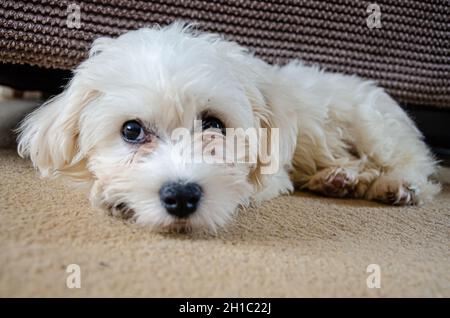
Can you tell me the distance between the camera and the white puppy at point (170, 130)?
1.05 meters

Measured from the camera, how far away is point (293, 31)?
182 centimetres

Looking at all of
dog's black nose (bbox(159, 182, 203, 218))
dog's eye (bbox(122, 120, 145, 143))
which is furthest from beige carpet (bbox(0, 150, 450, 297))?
dog's eye (bbox(122, 120, 145, 143))

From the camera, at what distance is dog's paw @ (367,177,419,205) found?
5.16 feet

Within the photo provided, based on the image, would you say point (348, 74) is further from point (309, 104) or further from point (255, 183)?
point (255, 183)

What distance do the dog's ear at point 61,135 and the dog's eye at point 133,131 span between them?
135mm

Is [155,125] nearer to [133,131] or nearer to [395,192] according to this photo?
[133,131]

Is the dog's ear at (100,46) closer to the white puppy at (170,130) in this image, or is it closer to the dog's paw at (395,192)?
the white puppy at (170,130)

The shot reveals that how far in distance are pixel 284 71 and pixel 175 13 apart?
478 mm

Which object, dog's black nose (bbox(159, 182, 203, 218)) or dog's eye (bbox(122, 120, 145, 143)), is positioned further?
dog's eye (bbox(122, 120, 145, 143))

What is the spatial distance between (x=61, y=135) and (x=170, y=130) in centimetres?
33

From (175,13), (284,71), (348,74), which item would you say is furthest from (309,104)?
(175,13)

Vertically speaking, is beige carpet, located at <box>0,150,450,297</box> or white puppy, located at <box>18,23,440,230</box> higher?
Answer: white puppy, located at <box>18,23,440,230</box>

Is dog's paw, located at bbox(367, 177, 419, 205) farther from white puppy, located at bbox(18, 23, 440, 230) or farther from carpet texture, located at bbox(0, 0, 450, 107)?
carpet texture, located at bbox(0, 0, 450, 107)

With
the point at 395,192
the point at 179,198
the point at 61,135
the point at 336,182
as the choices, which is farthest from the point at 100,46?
the point at 395,192
